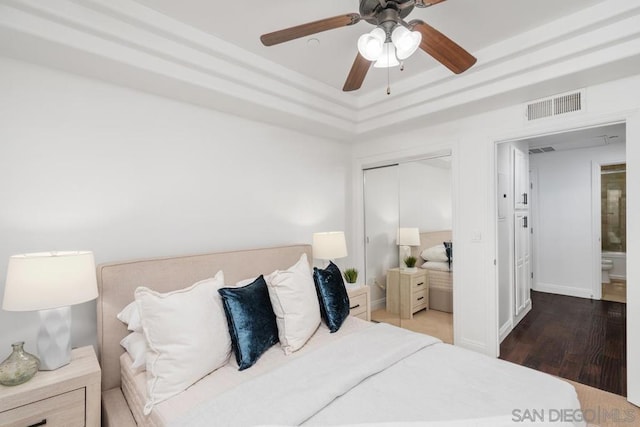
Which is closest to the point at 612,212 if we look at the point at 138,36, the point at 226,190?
the point at 226,190

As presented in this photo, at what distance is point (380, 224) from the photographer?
12.3 feet

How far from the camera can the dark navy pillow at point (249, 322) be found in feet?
5.83

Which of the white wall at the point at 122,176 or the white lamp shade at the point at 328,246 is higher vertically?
the white wall at the point at 122,176

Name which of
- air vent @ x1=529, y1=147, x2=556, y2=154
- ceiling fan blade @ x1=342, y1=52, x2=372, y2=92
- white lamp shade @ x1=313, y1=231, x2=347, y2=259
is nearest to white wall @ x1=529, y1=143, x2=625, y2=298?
air vent @ x1=529, y1=147, x2=556, y2=154

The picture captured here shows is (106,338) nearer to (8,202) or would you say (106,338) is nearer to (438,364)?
(8,202)

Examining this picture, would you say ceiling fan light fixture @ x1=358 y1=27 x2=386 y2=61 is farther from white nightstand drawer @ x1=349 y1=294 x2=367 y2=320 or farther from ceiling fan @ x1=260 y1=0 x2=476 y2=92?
white nightstand drawer @ x1=349 y1=294 x2=367 y2=320

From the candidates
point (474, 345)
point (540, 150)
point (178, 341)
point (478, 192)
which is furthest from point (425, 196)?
point (540, 150)

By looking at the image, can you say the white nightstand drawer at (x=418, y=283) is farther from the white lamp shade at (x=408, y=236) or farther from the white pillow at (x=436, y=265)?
the white lamp shade at (x=408, y=236)

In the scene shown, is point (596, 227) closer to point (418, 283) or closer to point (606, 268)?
point (606, 268)

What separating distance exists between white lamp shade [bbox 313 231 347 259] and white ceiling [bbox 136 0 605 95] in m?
1.62

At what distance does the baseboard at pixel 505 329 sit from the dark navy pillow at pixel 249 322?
2496mm

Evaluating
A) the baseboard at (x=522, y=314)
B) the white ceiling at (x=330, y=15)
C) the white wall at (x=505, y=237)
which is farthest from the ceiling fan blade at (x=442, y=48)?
the baseboard at (x=522, y=314)

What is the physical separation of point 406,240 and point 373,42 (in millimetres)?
2447

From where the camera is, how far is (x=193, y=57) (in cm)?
212
